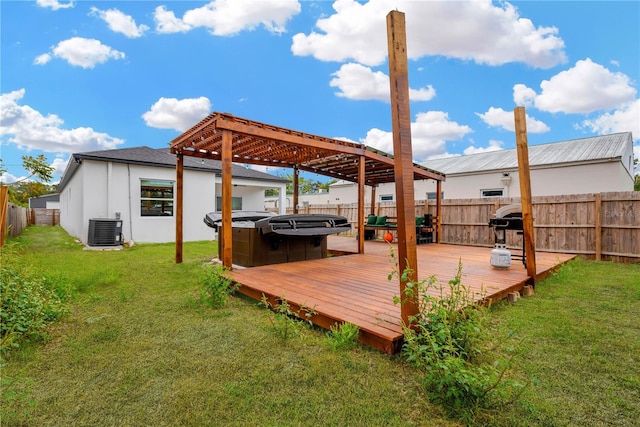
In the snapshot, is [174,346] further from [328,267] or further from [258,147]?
[258,147]

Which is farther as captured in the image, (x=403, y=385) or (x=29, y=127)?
(x=29, y=127)

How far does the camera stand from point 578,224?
24.2 feet

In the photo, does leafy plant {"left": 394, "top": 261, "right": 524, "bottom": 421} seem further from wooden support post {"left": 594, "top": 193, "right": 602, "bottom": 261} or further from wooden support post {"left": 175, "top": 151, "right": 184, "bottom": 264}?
wooden support post {"left": 594, "top": 193, "right": 602, "bottom": 261}

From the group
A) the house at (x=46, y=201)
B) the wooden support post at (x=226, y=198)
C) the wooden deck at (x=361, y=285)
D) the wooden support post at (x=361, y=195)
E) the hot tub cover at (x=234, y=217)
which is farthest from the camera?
the house at (x=46, y=201)

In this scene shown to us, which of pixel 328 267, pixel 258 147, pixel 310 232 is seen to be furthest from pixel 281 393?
pixel 258 147

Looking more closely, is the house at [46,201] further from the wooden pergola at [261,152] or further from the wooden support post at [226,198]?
the wooden support post at [226,198]

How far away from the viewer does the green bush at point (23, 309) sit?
8.07ft

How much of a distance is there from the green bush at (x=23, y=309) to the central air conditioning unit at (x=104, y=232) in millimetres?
6227

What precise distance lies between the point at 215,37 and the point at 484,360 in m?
9.41

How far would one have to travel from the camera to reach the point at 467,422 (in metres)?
1.54

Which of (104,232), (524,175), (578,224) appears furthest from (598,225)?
(104,232)

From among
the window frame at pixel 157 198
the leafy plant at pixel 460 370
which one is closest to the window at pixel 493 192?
the leafy plant at pixel 460 370

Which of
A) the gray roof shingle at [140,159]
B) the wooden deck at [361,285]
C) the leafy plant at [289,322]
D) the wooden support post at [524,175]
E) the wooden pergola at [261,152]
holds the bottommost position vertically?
the leafy plant at [289,322]

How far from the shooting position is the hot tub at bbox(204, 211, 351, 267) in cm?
514
